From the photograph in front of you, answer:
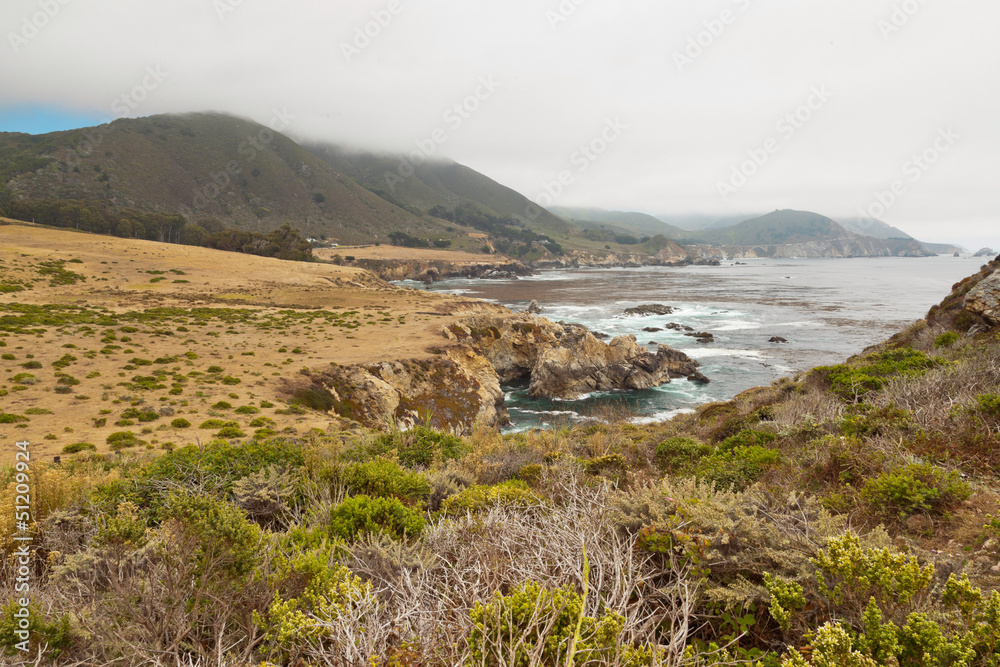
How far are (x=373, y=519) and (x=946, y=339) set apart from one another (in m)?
15.6

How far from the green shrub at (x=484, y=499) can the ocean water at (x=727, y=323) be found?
16.3 metres

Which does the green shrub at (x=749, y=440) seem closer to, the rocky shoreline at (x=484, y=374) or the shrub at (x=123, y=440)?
the rocky shoreline at (x=484, y=374)

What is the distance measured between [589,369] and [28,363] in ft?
83.4

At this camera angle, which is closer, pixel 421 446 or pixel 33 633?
pixel 33 633

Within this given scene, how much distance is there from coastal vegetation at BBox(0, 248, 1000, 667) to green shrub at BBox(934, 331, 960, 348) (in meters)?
7.09

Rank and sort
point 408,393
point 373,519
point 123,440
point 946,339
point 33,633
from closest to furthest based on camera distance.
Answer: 1. point 33,633
2. point 373,519
3. point 123,440
4. point 946,339
5. point 408,393

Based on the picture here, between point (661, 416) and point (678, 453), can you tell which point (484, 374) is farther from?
point (678, 453)

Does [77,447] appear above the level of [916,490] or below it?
below

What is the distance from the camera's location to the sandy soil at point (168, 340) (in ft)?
40.8

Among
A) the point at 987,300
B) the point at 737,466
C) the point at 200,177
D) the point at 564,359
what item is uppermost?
the point at 200,177

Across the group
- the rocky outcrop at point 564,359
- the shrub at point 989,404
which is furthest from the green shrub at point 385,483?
the rocky outcrop at point 564,359

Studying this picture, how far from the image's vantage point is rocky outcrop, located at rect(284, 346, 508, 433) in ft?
53.1

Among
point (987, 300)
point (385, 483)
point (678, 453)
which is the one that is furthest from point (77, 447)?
point (987, 300)

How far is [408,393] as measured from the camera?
18.1 metres
